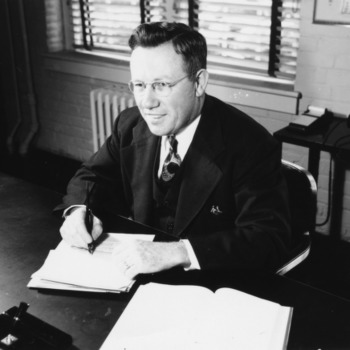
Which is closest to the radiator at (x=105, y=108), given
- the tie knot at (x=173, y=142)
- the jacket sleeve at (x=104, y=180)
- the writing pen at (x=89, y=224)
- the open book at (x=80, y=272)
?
the jacket sleeve at (x=104, y=180)

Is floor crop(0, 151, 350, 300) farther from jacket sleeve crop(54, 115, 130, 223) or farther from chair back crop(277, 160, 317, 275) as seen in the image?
jacket sleeve crop(54, 115, 130, 223)

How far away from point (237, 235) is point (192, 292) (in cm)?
28

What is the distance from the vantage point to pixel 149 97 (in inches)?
59.7

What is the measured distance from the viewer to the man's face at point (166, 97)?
1.48 meters

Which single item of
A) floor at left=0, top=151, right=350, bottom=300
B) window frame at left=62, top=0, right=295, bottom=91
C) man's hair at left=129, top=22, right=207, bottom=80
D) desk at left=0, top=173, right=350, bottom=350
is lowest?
floor at left=0, top=151, right=350, bottom=300

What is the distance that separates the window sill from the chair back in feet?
4.48

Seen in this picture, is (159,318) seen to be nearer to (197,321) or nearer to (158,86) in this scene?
(197,321)

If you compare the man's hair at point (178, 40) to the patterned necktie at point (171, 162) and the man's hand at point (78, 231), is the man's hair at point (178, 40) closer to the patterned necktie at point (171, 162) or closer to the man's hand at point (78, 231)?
the patterned necktie at point (171, 162)

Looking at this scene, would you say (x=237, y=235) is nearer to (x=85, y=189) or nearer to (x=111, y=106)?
(x=85, y=189)

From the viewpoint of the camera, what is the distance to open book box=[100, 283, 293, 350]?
1.00 m

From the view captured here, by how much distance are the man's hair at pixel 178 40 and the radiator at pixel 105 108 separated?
204 centimetres

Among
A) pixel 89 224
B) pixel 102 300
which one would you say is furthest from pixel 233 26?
pixel 102 300

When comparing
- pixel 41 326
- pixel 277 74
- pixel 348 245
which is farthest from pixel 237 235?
pixel 277 74

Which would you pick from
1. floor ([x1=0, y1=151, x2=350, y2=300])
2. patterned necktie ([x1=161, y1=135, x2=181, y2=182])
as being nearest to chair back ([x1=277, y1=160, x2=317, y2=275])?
floor ([x1=0, y1=151, x2=350, y2=300])
